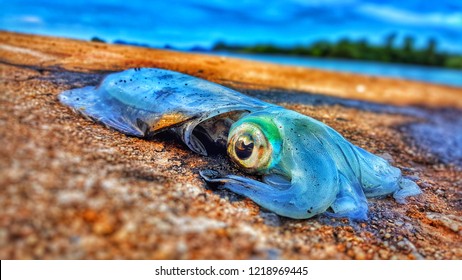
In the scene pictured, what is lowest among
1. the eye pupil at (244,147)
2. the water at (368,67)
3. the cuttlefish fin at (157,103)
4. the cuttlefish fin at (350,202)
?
the cuttlefish fin at (350,202)

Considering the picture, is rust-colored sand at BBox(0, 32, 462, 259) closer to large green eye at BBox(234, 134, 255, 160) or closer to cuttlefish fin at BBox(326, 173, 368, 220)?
cuttlefish fin at BBox(326, 173, 368, 220)

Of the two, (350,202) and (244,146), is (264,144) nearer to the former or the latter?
(244,146)

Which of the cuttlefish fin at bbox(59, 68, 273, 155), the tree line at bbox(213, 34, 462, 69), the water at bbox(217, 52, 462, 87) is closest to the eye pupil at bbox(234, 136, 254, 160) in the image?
the cuttlefish fin at bbox(59, 68, 273, 155)

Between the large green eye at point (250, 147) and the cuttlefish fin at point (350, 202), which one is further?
the large green eye at point (250, 147)

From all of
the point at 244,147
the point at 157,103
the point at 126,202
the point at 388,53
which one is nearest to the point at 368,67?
the point at 388,53

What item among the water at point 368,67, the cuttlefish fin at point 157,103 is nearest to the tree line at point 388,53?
the water at point 368,67

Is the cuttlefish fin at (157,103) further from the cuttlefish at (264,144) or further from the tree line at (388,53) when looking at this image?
the tree line at (388,53)

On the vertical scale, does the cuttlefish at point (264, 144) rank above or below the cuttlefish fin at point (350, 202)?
above

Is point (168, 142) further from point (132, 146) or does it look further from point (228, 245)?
point (228, 245)
